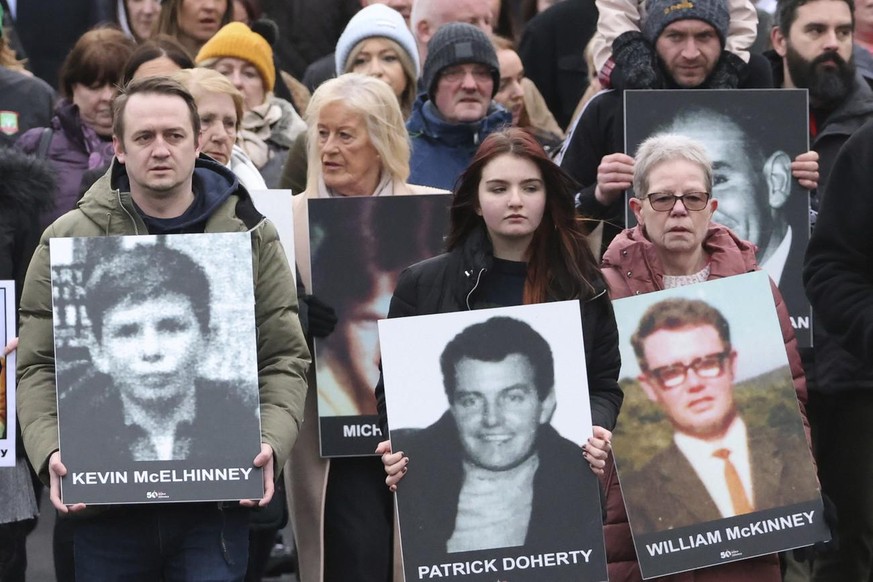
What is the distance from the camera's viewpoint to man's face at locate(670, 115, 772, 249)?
694cm

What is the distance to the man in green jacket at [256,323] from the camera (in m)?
5.38

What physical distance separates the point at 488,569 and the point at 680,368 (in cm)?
103

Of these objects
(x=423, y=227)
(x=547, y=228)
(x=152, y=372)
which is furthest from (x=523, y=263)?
(x=152, y=372)

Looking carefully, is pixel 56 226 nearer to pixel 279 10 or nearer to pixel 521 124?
pixel 521 124

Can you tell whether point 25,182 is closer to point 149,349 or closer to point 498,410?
point 149,349

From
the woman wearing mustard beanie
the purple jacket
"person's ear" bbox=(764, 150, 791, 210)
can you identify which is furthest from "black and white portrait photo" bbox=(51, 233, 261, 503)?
the woman wearing mustard beanie

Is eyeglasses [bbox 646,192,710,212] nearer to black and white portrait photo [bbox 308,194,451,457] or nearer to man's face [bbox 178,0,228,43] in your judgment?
black and white portrait photo [bbox 308,194,451,457]

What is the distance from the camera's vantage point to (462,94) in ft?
24.6

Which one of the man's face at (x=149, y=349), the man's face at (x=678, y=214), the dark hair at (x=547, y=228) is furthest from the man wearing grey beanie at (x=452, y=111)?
the man's face at (x=149, y=349)

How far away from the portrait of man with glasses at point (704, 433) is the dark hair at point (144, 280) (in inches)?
54.9

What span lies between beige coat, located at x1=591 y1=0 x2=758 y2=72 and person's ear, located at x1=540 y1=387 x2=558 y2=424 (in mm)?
2344

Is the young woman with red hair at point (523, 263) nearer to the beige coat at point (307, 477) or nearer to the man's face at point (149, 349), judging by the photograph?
the man's face at point (149, 349)

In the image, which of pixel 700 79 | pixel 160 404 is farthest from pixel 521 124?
pixel 160 404

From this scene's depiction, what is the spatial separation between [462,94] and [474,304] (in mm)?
2075
